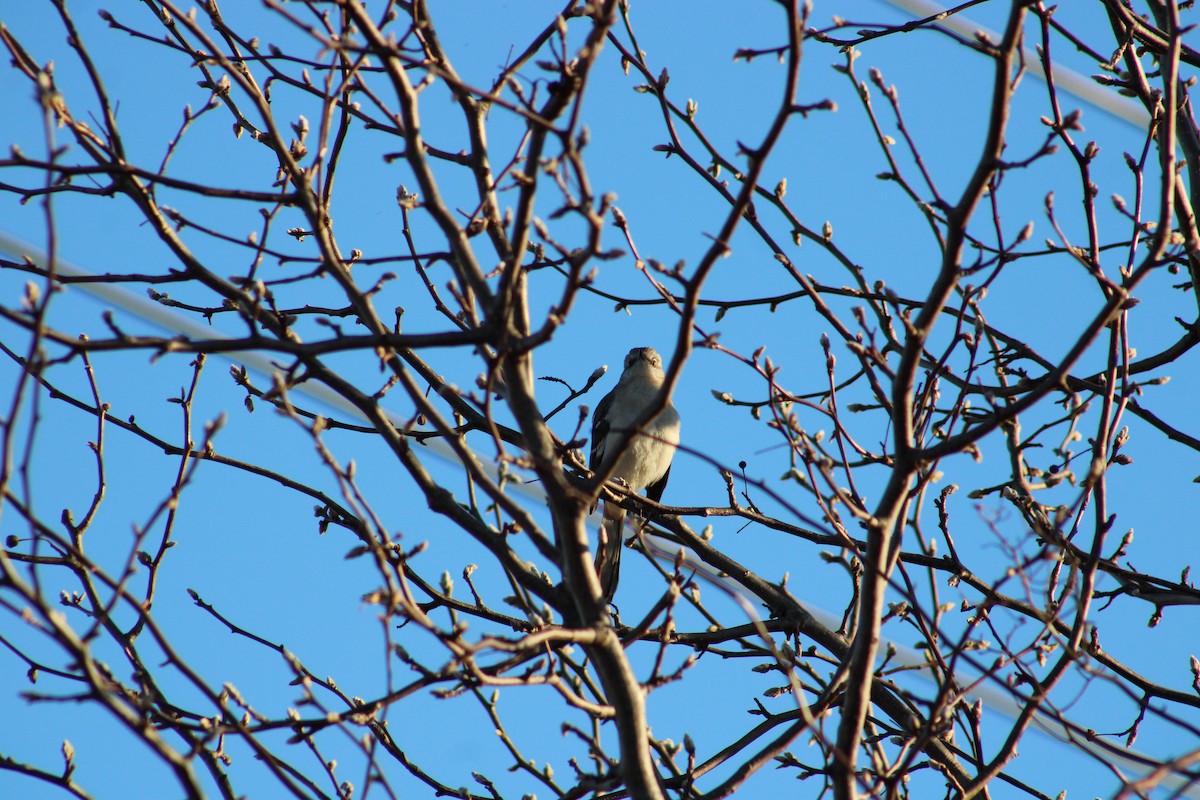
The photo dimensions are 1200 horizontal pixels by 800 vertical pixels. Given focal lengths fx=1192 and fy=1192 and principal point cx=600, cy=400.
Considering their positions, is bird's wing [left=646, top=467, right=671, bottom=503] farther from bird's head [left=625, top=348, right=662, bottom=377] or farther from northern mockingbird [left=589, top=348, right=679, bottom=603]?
bird's head [left=625, top=348, right=662, bottom=377]

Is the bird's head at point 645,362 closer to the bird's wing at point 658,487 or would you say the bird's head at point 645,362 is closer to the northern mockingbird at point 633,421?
the northern mockingbird at point 633,421

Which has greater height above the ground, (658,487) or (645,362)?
(645,362)

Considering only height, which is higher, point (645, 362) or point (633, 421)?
point (645, 362)

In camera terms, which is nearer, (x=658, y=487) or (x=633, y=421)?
(x=633, y=421)

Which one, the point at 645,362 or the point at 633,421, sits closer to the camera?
the point at 633,421

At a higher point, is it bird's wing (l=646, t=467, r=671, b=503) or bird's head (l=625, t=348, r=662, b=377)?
bird's head (l=625, t=348, r=662, b=377)

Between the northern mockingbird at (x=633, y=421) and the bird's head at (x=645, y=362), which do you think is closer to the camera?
the northern mockingbird at (x=633, y=421)

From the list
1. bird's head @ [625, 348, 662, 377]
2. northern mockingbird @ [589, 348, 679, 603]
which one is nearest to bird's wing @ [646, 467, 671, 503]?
northern mockingbird @ [589, 348, 679, 603]

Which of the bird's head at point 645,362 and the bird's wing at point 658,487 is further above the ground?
the bird's head at point 645,362

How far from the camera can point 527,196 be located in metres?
2.15

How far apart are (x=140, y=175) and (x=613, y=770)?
1.67 m

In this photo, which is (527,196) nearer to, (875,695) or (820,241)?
(820,241)

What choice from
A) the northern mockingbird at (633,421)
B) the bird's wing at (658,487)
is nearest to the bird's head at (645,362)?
the northern mockingbird at (633,421)

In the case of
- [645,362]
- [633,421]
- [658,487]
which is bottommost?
[633,421]
